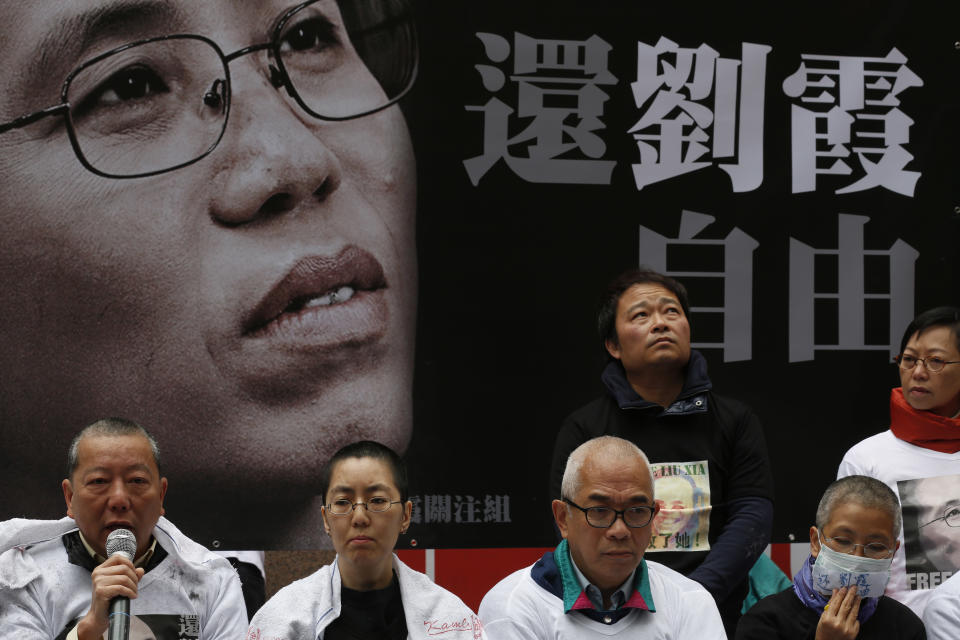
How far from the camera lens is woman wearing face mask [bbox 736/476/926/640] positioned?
2.88 metres

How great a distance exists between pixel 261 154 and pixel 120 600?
182 cm

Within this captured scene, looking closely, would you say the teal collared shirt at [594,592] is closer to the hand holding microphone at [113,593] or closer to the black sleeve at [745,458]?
the black sleeve at [745,458]

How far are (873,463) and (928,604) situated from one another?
0.51 meters

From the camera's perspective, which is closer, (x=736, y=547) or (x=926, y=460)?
(x=736, y=547)

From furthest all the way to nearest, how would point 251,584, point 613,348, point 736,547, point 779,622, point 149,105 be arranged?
point 149,105 → point 251,584 → point 613,348 → point 736,547 → point 779,622

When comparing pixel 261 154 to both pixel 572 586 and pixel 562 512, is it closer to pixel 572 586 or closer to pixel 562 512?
pixel 562 512

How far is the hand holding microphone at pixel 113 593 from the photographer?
2396 millimetres

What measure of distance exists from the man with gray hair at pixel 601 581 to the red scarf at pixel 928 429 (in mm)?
1135

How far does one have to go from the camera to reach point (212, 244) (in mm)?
3832

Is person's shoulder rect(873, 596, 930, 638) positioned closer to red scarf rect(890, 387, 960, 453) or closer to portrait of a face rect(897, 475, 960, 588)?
portrait of a face rect(897, 475, 960, 588)

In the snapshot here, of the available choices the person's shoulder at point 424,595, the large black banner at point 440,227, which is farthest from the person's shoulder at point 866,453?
the person's shoulder at point 424,595

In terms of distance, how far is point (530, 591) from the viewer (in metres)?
2.81

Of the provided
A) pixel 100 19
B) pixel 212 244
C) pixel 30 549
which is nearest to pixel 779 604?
pixel 30 549

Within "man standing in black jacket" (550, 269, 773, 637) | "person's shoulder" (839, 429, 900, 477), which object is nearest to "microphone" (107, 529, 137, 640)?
"man standing in black jacket" (550, 269, 773, 637)
